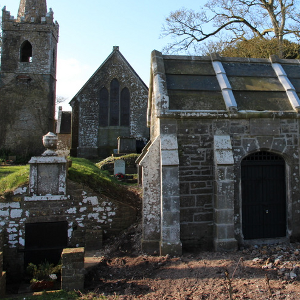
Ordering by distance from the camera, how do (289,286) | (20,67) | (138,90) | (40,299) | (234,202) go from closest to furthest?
(289,286)
(40,299)
(234,202)
(138,90)
(20,67)

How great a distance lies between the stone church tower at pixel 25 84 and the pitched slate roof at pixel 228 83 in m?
23.5

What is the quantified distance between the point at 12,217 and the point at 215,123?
19.0 ft

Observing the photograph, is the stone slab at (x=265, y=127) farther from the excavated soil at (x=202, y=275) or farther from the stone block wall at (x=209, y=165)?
the excavated soil at (x=202, y=275)

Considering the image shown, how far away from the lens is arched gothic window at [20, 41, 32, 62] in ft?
97.4

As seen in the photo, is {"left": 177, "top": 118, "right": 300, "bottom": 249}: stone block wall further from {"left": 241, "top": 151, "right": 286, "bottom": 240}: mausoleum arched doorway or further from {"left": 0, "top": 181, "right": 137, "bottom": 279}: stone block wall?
{"left": 0, "top": 181, "right": 137, "bottom": 279}: stone block wall

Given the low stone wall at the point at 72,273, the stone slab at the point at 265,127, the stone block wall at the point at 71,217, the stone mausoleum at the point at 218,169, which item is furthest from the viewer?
the stone block wall at the point at 71,217

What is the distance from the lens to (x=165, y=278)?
18.9 feet

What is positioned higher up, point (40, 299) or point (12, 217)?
point (12, 217)

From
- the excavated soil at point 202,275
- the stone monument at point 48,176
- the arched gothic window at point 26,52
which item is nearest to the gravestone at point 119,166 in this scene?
the stone monument at point 48,176

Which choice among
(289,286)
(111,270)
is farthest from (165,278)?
(289,286)

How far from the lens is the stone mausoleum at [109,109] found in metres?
26.0

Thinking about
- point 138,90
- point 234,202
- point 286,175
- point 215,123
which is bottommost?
point 234,202

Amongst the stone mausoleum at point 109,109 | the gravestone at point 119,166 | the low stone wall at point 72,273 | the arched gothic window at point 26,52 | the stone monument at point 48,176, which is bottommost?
the low stone wall at point 72,273

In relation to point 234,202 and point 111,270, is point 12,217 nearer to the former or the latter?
point 111,270
